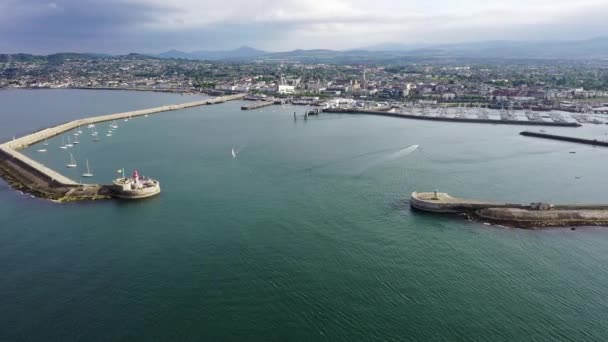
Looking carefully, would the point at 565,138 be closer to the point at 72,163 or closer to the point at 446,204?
the point at 446,204

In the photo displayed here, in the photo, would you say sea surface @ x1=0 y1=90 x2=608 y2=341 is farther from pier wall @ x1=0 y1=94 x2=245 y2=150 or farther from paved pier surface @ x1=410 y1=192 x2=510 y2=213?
pier wall @ x1=0 y1=94 x2=245 y2=150

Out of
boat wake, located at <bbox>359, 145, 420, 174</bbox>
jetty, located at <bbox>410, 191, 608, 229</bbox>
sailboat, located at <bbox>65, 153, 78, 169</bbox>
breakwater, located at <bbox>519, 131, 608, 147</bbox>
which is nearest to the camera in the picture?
jetty, located at <bbox>410, 191, 608, 229</bbox>

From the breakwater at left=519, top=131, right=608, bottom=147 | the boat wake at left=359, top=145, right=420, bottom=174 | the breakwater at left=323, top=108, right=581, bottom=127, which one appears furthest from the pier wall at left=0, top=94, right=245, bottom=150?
the breakwater at left=519, top=131, right=608, bottom=147

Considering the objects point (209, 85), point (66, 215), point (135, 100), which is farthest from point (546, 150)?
point (209, 85)

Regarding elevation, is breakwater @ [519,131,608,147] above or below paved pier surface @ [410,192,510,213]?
above

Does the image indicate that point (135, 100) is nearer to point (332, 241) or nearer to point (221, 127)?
point (221, 127)

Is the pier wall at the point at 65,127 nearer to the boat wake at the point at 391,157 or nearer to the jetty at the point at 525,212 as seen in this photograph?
the boat wake at the point at 391,157
